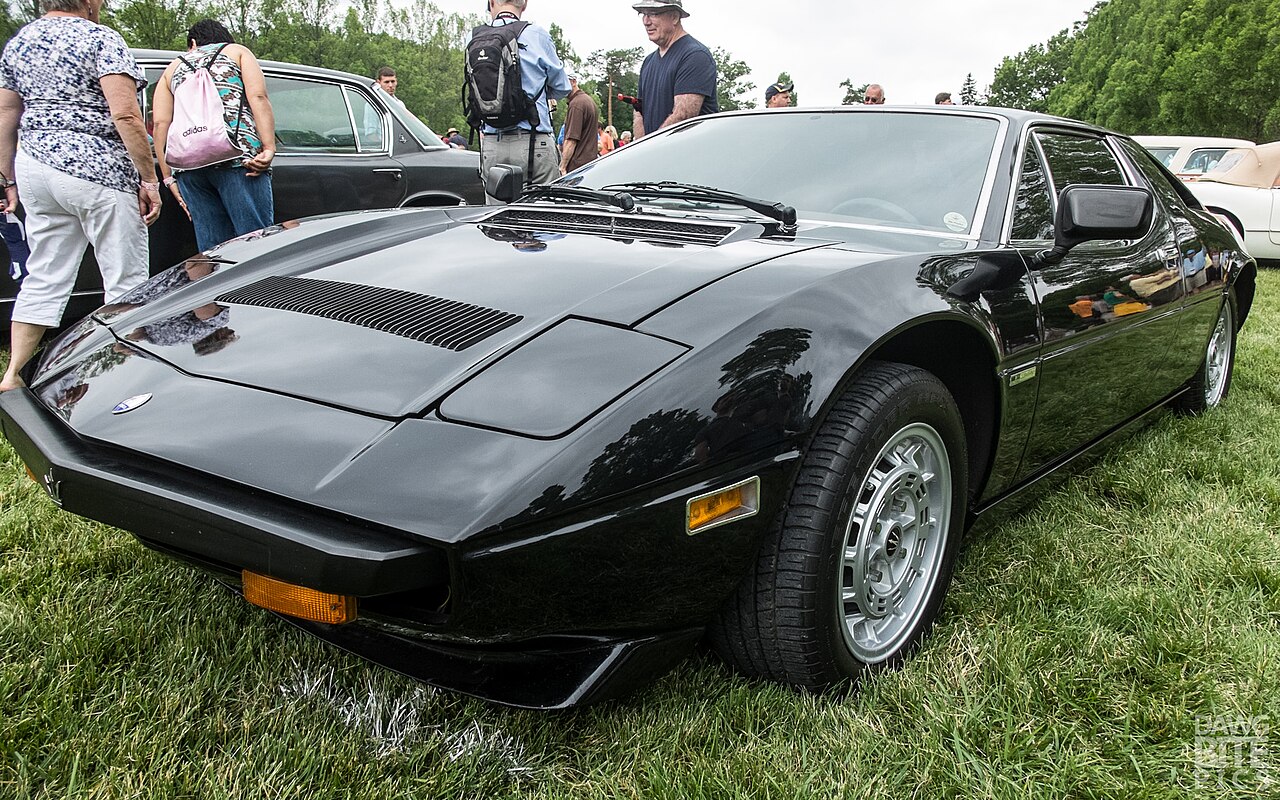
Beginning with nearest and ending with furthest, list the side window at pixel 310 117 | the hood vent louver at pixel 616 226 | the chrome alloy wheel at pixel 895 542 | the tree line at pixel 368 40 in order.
A: 1. the chrome alloy wheel at pixel 895 542
2. the hood vent louver at pixel 616 226
3. the side window at pixel 310 117
4. the tree line at pixel 368 40

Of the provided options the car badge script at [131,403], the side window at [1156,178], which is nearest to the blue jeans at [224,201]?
the car badge script at [131,403]

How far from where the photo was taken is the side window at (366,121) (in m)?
5.27

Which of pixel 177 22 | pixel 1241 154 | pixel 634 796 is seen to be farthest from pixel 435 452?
pixel 177 22

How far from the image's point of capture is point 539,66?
5121mm

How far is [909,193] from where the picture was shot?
91.4 inches

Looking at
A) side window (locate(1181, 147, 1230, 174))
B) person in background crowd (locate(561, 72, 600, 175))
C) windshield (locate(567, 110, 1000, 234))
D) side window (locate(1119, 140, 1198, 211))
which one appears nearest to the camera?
windshield (locate(567, 110, 1000, 234))

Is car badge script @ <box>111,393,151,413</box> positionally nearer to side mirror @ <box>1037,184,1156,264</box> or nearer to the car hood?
the car hood

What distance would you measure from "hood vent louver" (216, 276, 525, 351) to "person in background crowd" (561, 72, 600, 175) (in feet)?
15.7

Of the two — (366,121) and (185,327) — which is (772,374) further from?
(366,121)

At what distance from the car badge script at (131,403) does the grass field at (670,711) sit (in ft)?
1.67

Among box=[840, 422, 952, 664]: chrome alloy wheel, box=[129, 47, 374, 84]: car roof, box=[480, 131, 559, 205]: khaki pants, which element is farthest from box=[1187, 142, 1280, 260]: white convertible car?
box=[840, 422, 952, 664]: chrome alloy wheel

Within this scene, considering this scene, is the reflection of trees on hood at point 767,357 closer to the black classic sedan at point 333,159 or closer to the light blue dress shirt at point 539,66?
the black classic sedan at point 333,159

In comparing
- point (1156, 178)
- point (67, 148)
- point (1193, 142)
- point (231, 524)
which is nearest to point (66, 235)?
point (67, 148)

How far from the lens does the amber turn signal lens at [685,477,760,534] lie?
1353mm
